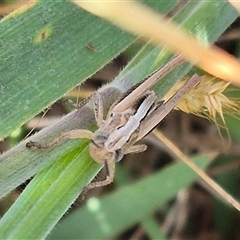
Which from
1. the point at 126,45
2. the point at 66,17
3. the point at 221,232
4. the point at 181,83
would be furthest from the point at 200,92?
the point at 221,232

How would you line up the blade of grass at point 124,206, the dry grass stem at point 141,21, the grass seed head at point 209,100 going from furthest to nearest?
the blade of grass at point 124,206 < the grass seed head at point 209,100 < the dry grass stem at point 141,21

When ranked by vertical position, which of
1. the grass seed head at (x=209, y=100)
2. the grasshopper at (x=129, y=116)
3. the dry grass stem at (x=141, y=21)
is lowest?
the dry grass stem at (x=141, y=21)

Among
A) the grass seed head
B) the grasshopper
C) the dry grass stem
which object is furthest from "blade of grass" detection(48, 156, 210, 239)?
the dry grass stem

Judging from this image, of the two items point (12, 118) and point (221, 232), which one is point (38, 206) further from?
point (221, 232)

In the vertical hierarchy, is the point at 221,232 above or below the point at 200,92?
below

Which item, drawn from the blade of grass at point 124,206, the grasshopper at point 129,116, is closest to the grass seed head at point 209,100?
the grasshopper at point 129,116

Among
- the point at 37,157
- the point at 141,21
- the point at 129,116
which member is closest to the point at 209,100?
the point at 129,116

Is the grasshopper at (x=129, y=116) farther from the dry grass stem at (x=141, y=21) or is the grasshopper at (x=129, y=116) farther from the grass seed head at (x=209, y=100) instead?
the dry grass stem at (x=141, y=21)

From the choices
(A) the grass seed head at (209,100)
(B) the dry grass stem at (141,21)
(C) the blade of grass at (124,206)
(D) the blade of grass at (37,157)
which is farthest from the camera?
(C) the blade of grass at (124,206)

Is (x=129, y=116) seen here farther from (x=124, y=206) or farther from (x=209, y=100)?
(x=124, y=206)
